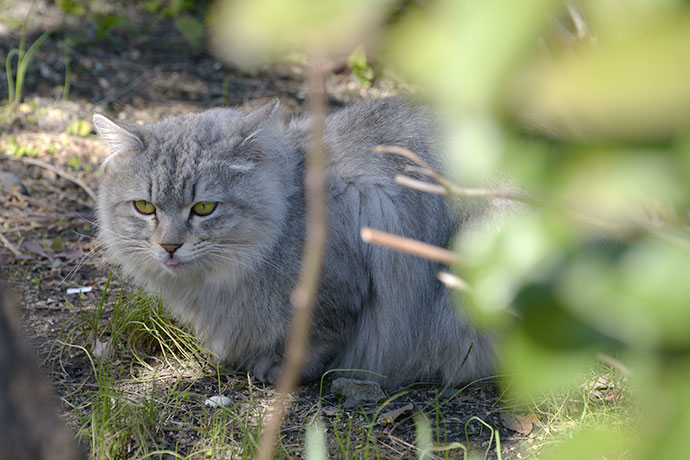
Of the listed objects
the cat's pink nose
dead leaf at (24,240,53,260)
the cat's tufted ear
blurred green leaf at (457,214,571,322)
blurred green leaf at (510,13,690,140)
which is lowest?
dead leaf at (24,240,53,260)

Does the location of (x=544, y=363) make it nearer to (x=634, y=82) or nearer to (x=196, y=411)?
(x=634, y=82)

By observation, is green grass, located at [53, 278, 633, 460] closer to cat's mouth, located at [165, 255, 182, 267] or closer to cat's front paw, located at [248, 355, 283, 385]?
cat's front paw, located at [248, 355, 283, 385]

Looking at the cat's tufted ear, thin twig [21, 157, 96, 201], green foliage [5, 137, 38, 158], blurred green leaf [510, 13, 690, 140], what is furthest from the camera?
green foliage [5, 137, 38, 158]

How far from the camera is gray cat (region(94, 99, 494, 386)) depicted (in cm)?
281

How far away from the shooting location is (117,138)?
114 inches

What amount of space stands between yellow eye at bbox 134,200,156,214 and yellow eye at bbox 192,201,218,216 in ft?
0.56

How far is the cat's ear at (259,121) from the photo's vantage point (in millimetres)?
2863

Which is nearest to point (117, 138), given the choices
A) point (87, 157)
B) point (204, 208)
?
point (204, 208)

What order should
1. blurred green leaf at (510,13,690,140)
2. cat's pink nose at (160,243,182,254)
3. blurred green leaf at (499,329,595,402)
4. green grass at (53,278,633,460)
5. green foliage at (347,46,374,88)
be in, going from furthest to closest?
green foliage at (347,46,374,88) → cat's pink nose at (160,243,182,254) → green grass at (53,278,633,460) → blurred green leaf at (499,329,595,402) → blurred green leaf at (510,13,690,140)

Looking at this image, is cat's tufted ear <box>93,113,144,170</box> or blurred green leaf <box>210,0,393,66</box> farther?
cat's tufted ear <box>93,113,144,170</box>

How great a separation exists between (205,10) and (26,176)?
117 inches

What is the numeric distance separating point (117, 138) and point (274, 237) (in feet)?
2.44

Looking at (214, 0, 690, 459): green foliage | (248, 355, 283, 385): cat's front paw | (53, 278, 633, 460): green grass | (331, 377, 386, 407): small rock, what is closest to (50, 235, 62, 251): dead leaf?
(53, 278, 633, 460): green grass

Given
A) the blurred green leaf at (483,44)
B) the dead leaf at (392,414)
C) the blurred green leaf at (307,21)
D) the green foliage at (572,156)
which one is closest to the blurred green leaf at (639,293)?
the green foliage at (572,156)
